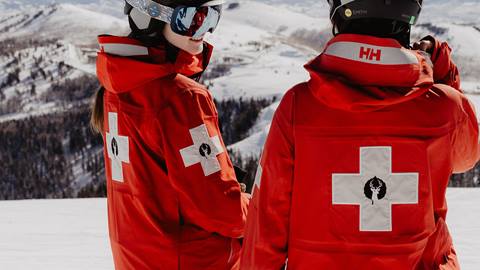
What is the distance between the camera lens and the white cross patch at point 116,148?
6.58 ft

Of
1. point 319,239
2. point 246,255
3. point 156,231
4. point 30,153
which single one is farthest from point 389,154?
point 30,153

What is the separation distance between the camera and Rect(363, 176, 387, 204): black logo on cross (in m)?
1.53

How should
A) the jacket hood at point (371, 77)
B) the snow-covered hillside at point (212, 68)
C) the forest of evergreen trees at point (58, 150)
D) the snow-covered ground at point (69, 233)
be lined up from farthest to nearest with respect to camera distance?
the snow-covered hillside at point (212, 68) → the forest of evergreen trees at point (58, 150) → the snow-covered ground at point (69, 233) → the jacket hood at point (371, 77)

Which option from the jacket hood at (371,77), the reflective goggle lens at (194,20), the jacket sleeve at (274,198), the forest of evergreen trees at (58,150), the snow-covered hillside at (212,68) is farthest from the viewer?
the snow-covered hillside at (212,68)

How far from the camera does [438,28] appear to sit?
165m

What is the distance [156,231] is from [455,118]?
0.92m

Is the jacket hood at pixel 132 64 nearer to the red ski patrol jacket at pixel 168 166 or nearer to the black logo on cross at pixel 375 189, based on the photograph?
the red ski patrol jacket at pixel 168 166

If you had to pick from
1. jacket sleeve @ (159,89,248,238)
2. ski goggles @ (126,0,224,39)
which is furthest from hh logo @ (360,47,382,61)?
ski goggles @ (126,0,224,39)

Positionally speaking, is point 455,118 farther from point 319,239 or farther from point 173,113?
point 173,113

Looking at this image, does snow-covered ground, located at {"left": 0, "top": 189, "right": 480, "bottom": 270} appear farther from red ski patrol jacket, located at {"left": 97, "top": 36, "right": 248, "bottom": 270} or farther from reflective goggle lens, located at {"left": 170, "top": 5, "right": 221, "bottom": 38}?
reflective goggle lens, located at {"left": 170, "top": 5, "right": 221, "bottom": 38}

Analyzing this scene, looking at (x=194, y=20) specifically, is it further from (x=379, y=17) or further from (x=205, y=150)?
(x=379, y=17)

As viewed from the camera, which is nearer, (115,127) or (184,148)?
(184,148)

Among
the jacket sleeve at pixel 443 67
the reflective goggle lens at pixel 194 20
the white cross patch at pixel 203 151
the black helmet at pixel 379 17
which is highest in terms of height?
the black helmet at pixel 379 17

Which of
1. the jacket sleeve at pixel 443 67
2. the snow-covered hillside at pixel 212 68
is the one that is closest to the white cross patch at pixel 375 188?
the jacket sleeve at pixel 443 67
